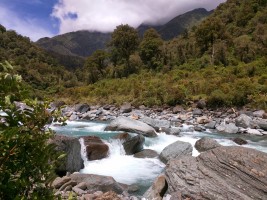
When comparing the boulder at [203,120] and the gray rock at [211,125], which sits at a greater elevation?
the boulder at [203,120]

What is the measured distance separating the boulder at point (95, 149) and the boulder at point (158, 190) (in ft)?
16.2

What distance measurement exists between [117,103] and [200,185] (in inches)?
1024

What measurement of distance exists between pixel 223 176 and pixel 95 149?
22.9 ft

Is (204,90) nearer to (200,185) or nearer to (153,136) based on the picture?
(153,136)

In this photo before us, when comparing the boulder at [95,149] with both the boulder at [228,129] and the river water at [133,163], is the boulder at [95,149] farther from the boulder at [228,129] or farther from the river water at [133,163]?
the boulder at [228,129]

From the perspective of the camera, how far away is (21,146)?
2.22 metres

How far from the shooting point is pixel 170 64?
48.1m

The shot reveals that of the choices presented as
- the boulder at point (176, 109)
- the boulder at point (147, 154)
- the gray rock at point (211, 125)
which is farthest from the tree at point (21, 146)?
the boulder at point (176, 109)

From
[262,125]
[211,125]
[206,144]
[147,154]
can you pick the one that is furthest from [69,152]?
[262,125]

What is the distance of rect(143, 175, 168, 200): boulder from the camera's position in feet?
29.5

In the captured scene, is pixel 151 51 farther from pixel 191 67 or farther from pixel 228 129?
pixel 228 129

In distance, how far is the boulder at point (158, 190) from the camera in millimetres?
9000

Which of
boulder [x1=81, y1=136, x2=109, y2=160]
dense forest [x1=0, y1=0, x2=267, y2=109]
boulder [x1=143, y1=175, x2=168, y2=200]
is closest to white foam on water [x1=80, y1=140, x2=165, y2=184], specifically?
boulder [x1=81, y1=136, x2=109, y2=160]

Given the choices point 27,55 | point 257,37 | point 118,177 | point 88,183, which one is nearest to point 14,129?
point 88,183
